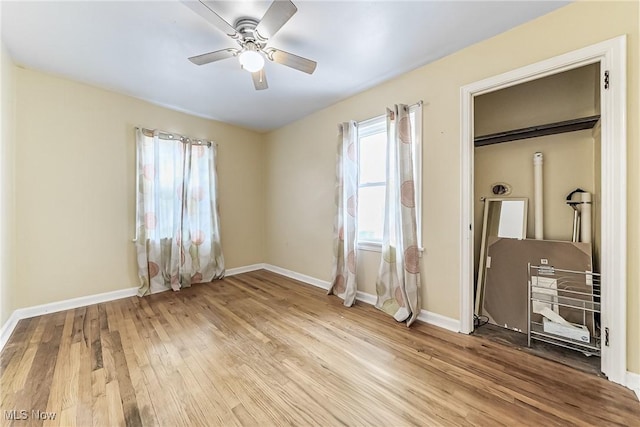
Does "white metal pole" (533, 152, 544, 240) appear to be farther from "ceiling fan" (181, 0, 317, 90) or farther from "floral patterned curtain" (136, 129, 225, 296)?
"floral patterned curtain" (136, 129, 225, 296)

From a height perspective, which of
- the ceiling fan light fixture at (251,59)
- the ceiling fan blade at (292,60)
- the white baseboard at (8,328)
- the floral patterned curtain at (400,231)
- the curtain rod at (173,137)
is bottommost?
the white baseboard at (8,328)

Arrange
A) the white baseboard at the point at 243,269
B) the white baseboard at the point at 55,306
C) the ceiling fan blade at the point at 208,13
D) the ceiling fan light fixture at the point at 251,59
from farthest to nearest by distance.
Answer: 1. the white baseboard at the point at 243,269
2. the white baseboard at the point at 55,306
3. the ceiling fan light fixture at the point at 251,59
4. the ceiling fan blade at the point at 208,13

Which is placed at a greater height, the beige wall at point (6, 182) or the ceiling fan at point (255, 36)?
the ceiling fan at point (255, 36)

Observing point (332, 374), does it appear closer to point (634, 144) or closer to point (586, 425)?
point (586, 425)

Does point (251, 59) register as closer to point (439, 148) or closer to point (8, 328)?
point (439, 148)

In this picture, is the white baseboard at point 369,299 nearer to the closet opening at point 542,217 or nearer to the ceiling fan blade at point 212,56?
the closet opening at point 542,217

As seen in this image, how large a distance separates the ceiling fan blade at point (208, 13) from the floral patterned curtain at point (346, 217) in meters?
1.66

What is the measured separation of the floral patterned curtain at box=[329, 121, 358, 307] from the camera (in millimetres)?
2988

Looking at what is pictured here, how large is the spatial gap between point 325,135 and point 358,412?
3124 mm

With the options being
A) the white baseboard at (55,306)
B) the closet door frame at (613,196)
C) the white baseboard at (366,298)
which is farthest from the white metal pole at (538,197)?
the white baseboard at (55,306)

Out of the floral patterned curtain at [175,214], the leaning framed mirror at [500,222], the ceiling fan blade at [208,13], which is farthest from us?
the floral patterned curtain at [175,214]

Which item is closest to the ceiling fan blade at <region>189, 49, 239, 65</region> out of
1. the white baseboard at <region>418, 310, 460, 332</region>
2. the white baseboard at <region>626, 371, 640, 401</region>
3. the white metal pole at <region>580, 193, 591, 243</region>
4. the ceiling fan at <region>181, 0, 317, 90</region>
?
the ceiling fan at <region>181, 0, 317, 90</region>

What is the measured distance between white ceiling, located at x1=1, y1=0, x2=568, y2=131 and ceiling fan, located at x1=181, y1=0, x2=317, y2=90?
0.30 feet

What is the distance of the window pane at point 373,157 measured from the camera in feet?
9.78
